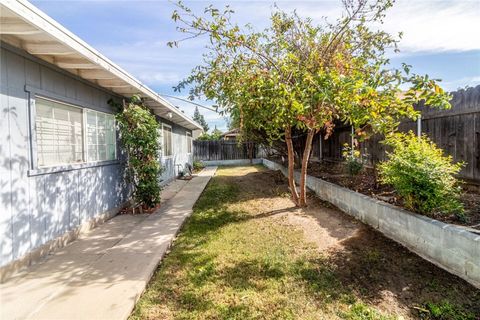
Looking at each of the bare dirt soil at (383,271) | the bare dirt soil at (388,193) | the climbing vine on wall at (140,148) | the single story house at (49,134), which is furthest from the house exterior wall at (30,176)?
the bare dirt soil at (388,193)

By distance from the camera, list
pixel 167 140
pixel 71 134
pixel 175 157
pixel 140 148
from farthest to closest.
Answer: pixel 175 157 → pixel 167 140 → pixel 140 148 → pixel 71 134

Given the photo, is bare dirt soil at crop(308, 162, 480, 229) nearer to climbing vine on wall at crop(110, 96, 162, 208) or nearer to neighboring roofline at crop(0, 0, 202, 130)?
climbing vine on wall at crop(110, 96, 162, 208)

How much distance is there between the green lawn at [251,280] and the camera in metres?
2.39

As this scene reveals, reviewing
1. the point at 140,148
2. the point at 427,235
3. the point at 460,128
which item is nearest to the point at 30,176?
the point at 140,148

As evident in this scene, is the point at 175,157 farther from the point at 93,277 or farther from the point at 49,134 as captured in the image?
the point at 93,277

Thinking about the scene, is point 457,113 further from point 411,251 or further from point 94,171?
point 94,171

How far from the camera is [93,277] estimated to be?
305 centimetres

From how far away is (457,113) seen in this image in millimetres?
4438

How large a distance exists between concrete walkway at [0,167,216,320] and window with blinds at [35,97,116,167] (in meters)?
1.39

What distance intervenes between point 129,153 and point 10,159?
2.85m

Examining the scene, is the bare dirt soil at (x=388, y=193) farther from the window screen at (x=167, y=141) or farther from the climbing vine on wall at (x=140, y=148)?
the window screen at (x=167, y=141)

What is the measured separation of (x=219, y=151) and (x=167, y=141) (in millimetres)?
10267

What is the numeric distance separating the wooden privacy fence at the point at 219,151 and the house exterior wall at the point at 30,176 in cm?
1593

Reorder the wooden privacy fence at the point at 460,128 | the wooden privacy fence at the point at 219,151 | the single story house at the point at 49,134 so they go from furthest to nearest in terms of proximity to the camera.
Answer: the wooden privacy fence at the point at 219,151 < the wooden privacy fence at the point at 460,128 < the single story house at the point at 49,134
